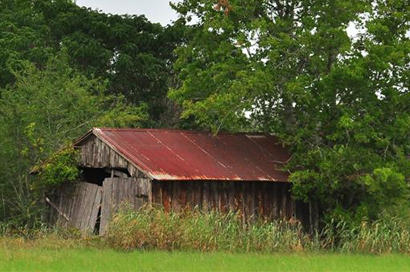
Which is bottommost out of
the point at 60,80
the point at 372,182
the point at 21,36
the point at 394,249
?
the point at 394,249

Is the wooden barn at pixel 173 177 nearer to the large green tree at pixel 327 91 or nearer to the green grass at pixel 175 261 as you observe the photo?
the large green tree at pixel 327 91

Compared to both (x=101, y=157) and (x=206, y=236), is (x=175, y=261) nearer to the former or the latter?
(x=206, y=236)

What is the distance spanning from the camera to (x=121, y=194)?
2197 centimetres

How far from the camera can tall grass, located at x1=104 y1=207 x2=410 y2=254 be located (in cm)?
1917

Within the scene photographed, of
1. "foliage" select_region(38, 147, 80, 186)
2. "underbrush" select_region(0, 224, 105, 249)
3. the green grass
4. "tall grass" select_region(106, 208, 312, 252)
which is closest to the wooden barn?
"foliage" select_region(38, 147, 80, 186)

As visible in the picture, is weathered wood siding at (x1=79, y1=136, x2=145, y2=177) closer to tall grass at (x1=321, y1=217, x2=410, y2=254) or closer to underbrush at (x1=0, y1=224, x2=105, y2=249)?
underbrush at (x1=0, y1=224, x2=105, y2=249)

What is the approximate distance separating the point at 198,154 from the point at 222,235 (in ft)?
14.2

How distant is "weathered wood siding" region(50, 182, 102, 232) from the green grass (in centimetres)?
398

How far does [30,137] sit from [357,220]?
10.5m

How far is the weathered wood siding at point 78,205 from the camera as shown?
904 inches

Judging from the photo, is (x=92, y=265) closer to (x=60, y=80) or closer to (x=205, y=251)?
(x=205, y=251)

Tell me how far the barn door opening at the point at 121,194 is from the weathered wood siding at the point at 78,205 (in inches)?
20.2

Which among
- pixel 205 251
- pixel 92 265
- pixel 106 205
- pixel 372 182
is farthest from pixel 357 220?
pixel 92 265

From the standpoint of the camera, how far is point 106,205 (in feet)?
73.3
